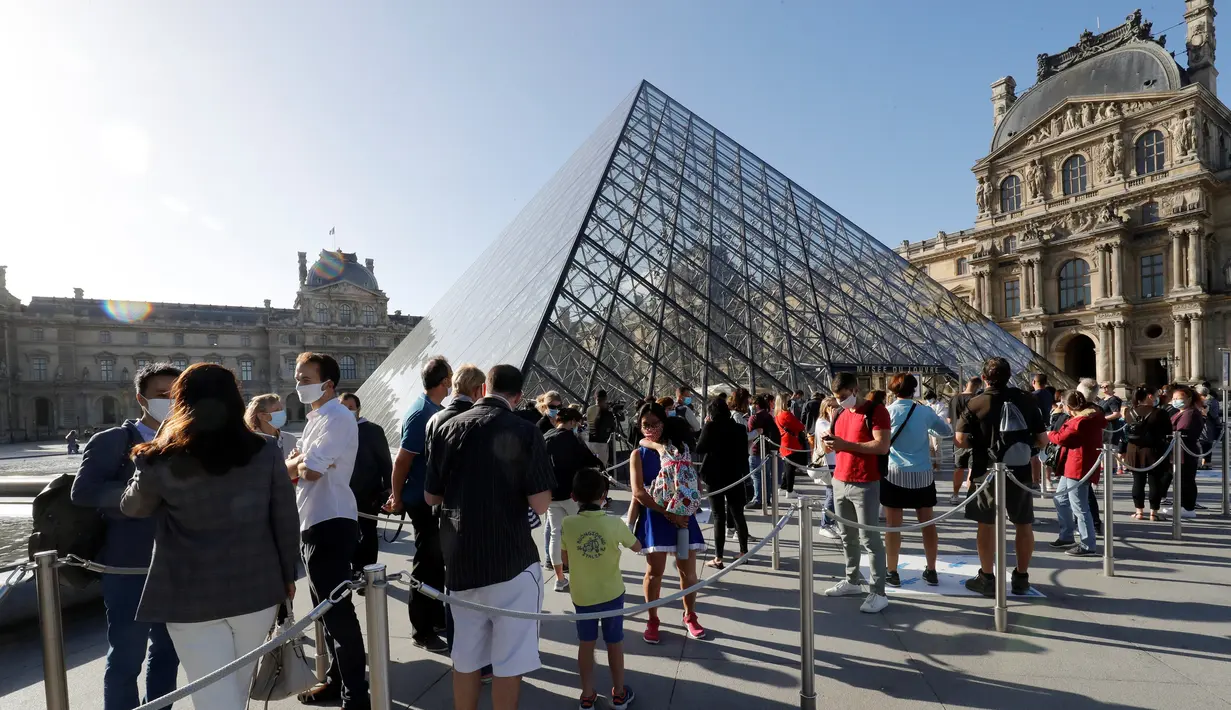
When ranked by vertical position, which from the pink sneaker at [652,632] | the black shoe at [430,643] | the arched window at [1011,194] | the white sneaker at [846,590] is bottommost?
the white sneaker at [846,590]

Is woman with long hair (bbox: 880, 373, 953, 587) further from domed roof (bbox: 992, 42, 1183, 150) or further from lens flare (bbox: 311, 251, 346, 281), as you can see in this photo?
lens flare (bbox: 311, 251, 346, 281)

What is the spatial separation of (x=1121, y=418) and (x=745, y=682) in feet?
23.9

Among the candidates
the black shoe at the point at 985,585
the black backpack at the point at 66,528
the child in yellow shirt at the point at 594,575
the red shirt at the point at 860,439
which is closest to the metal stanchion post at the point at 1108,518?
the black shoe at the point at 985,585

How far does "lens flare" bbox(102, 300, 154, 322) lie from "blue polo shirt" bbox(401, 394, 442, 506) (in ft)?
217

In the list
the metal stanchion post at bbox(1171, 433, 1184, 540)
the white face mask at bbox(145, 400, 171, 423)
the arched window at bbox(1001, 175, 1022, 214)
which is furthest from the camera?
the arched window at bbox(1001, 175, 1022, 214)

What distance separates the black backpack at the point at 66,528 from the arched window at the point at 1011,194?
43974 mm

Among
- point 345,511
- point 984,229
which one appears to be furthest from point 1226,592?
point 984,229

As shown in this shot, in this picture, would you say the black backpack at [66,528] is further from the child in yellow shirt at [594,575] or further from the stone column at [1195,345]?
the stone column at [1195,345]

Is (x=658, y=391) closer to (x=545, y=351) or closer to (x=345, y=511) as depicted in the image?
(x=545, y=351)

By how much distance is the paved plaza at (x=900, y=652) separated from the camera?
8.79ft

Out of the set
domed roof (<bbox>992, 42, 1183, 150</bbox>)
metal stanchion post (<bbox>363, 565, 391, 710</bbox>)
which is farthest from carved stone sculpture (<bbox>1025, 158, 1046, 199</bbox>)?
metal stanchion post (<bbox>363, 565, 391, 710</bbox>)

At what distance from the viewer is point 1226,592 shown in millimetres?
3895

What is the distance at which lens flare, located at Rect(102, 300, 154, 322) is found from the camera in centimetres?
5512

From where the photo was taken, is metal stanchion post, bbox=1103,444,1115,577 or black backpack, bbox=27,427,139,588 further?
metal stanchion post, bbox=1103,444,1115,577
